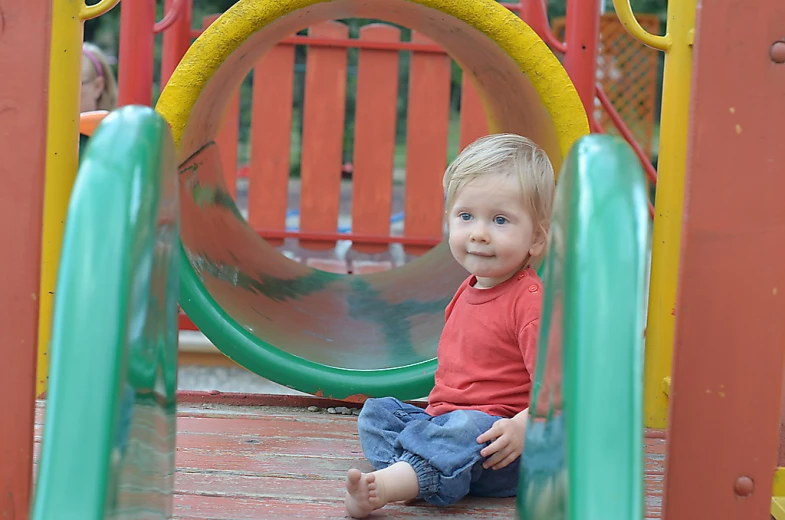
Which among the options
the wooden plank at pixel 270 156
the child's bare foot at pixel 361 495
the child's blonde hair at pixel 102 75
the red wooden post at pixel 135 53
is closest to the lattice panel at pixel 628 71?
the wooden plank at pixel 270 156

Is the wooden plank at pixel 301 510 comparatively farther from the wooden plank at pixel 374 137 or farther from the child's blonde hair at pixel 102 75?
the wooden plank at pixel 374 137

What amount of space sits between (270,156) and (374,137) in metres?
0.50

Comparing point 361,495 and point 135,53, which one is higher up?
point 135,53

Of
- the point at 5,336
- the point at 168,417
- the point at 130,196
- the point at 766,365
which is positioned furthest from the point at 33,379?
the point at 766,365

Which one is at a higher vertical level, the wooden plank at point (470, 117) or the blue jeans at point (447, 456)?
the wooden plank at point (470, 117)

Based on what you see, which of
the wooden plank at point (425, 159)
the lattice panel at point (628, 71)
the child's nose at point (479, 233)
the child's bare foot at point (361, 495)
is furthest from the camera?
the lattice panel at point (628, 71)

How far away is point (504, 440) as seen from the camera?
1700 mm

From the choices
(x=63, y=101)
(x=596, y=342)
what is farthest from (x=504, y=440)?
(x=63, y=101)

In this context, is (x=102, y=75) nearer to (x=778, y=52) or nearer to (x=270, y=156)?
(x=270, y=156)

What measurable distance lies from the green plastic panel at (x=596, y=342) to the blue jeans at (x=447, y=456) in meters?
0.43

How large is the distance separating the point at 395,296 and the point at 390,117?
183 cm

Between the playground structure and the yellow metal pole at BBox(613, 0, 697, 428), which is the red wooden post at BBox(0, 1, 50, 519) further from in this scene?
the yellow metal pole at BBox(613, 0, 697, 428)

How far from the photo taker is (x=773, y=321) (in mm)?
1290

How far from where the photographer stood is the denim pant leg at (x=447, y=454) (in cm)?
169
